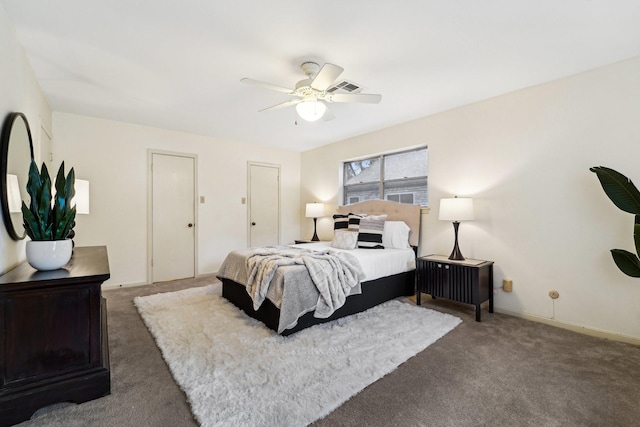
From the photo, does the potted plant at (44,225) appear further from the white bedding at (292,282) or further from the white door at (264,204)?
the white door at (264,204)

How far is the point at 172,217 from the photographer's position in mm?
4562

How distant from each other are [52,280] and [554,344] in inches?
145

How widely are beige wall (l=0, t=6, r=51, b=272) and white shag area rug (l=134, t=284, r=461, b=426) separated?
119 centimetres

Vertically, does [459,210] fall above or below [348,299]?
above

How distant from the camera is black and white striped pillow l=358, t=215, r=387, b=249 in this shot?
3.81m

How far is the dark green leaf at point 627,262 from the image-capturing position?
2176 millimetres

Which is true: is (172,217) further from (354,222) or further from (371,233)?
(371,233)

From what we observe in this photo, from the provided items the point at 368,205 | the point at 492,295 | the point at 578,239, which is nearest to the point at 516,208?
the point at 578,239

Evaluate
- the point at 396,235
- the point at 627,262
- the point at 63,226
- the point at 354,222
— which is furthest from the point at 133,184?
the point at 627,262

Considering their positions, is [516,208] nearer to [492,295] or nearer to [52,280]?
[492,295]

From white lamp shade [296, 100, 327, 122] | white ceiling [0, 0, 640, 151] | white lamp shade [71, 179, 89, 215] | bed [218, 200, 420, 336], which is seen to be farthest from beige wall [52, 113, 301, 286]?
white lamp shade [296, 100, 327, 122]

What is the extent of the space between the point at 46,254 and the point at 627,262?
4133 millimetres

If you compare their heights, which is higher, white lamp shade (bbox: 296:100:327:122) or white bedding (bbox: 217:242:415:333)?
white lamp shade (bbox: 296:100:327:122)

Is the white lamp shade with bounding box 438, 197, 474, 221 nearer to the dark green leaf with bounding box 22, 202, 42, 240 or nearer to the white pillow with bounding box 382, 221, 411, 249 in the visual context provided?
the white pillow with bounding box 382, 221, 411, 249
